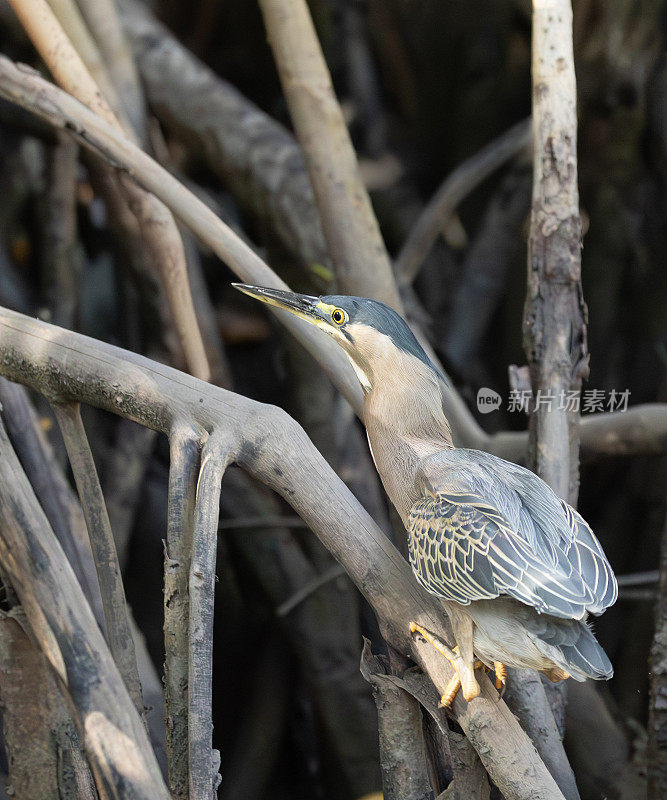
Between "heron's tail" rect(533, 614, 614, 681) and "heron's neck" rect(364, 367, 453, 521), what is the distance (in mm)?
242

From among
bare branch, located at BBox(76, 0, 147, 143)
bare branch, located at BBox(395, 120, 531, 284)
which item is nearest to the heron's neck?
bare branch, located at BBox(395, 120, 531, 284)

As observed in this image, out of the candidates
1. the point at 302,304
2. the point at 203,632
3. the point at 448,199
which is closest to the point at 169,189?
the point at 302,304

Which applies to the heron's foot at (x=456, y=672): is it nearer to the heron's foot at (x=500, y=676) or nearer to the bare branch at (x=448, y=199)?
the heron's foot at (x=500, y=676)

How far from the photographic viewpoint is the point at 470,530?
91cm

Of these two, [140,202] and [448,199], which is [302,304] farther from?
[448,199]

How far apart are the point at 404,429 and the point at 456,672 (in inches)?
12.4

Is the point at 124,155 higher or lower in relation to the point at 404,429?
higher

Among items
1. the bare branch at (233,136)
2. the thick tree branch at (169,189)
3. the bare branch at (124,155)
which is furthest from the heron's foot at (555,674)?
the bare branch at (233,136)

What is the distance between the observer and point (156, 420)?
42.9 inches

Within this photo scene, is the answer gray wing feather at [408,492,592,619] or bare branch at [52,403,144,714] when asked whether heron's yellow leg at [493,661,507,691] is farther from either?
bare branch at [52,403,144,714]

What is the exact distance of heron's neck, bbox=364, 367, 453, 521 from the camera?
41.1 inches

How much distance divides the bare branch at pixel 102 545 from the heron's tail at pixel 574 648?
2.05 feet

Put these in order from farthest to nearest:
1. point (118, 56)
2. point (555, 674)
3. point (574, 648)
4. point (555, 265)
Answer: point (118, 56) → point (555, 265) → point (555, 674) → point (574, 648)

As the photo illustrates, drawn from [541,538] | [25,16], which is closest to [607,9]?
[25,16]
